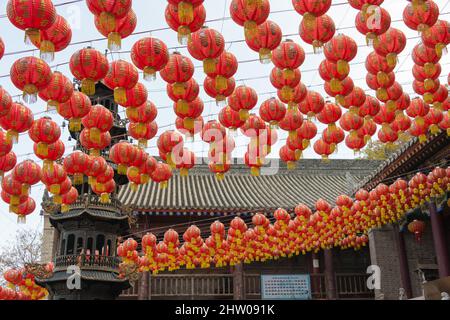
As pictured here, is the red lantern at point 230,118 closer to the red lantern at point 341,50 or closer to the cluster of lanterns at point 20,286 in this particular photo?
the red lantern at point 341,50

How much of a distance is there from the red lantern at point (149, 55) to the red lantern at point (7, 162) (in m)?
3.13

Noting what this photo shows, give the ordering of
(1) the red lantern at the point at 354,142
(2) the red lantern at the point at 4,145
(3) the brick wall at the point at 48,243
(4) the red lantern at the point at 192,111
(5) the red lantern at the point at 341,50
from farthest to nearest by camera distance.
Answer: (3) the brick wall at the point at 48,243
(1) the red lantern at the point at 354,142
(2) the red lantern at the point at 4,145
(4) the red lantern at the point at 192,111
(5) the red lantern at the point at 341,50

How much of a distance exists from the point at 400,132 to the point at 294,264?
35.6ft

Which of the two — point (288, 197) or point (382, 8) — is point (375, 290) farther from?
point (382, 8)

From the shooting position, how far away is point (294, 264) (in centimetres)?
1852

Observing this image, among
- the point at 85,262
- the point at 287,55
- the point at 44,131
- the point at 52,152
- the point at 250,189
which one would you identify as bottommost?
the point at 85,262

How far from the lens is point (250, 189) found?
2241 centimetres

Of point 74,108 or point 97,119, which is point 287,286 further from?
point 74,108

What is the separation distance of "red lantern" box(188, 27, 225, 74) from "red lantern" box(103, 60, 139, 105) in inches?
39.2

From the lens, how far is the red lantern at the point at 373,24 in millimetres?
6215

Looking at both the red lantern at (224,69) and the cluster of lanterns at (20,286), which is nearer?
the red lantern at (224,69)

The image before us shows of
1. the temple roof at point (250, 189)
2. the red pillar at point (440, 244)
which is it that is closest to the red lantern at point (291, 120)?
the red pillar at point (440, 244)

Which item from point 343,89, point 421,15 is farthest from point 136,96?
point 421,15

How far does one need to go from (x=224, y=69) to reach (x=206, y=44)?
1.75ft
